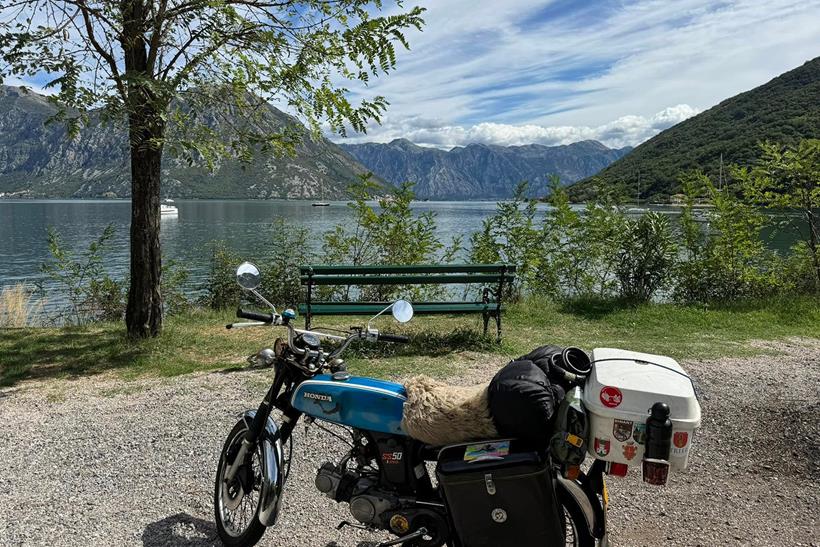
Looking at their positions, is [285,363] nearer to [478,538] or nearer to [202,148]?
[478,538]

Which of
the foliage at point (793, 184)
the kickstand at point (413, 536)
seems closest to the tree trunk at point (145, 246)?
the kickstand at point (413, 536)

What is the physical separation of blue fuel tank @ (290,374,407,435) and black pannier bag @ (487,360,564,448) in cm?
45

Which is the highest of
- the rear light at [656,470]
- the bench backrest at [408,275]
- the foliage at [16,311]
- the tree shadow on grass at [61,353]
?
the bench backrest at [408,275]

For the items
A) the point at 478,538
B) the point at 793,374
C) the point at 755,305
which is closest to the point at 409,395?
the point at 478,538

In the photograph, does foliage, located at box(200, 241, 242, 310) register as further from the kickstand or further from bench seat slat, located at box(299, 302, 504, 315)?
the kickstand

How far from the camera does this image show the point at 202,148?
6.39 meters

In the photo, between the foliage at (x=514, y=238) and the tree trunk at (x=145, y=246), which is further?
the foliage at (x=514, y=238)

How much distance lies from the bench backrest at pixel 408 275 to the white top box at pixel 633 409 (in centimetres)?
527

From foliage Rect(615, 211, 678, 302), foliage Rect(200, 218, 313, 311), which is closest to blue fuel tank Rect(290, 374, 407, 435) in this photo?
foliage Rect(200, 218, 313, 311)

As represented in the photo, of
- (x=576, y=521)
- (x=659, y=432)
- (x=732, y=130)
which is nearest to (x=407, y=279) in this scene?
(x=576, y=521)

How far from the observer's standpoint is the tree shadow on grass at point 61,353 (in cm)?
650

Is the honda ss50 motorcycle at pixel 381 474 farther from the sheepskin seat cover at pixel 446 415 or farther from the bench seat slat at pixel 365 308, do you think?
the bench seat slat at pixel 365 308

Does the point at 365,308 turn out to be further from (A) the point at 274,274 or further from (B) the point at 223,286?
(B) the point at 223,286

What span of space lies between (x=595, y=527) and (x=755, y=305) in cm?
895
